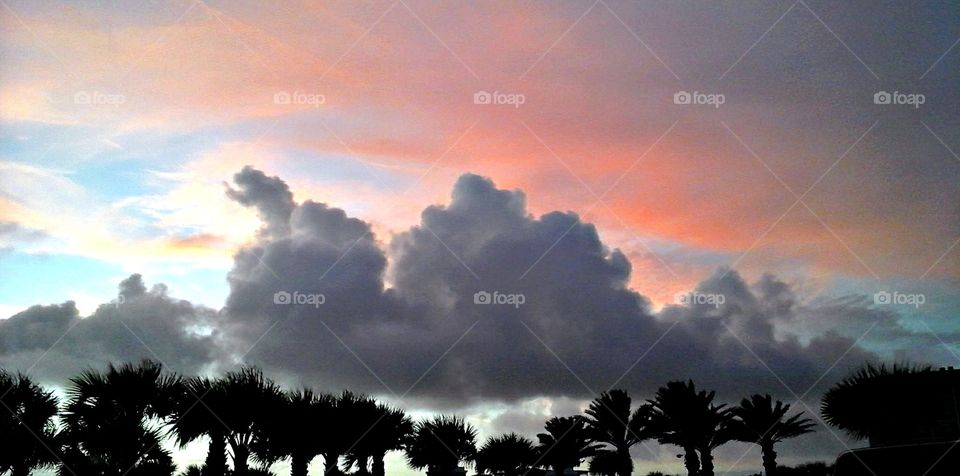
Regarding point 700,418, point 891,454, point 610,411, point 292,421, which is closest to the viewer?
point 891,454

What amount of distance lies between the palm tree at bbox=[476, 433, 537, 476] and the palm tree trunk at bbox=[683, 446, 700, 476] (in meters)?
20.8

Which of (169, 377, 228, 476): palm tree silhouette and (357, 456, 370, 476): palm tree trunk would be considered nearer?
(169, 377, 228, 476): palm tree silhouette

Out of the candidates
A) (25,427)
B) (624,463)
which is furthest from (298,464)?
(624,463)

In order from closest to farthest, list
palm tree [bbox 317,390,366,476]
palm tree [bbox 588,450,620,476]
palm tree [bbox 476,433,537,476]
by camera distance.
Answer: palm tree [bbox 317,390,366,476], palm tree [bbox 588,450,620,476], palm tree [bbox 476,433,537,476]

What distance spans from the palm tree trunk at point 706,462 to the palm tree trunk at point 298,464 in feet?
73.3

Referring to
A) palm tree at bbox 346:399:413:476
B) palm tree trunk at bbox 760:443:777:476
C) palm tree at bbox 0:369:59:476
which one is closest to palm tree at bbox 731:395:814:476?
palm tree trunk at bbox 760:443:777:476

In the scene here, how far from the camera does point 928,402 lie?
32.2 m

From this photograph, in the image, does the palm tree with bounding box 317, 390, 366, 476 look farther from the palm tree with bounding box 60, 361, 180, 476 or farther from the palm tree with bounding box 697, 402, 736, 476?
the palm tree with bounding box 697, 402, 736, 476

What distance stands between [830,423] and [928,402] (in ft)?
14.1

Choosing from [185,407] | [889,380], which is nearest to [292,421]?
[185,407]

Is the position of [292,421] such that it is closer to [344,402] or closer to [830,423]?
[344,402]

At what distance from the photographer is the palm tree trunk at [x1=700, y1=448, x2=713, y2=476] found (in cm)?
4112

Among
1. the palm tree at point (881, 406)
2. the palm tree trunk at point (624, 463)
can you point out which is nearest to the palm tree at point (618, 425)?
the palm tree trunk at point (624, 463)

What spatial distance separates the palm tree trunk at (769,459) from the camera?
40.9m
